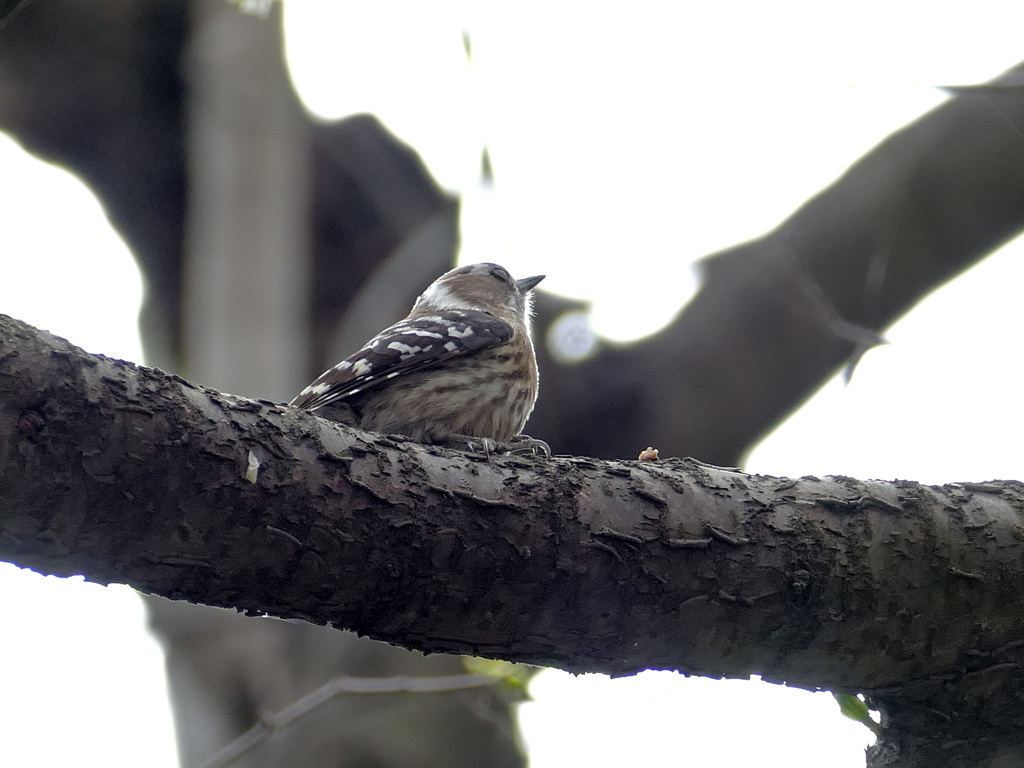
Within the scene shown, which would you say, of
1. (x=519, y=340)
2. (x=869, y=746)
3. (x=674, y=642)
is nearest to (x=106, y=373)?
(x=674, y=642)

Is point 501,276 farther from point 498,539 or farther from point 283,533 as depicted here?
point 283,533

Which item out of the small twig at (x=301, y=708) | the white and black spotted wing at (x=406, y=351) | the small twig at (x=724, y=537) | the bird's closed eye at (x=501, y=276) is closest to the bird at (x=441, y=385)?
the white and black spotted wing at (x=406, y=351)

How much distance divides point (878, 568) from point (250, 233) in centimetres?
590

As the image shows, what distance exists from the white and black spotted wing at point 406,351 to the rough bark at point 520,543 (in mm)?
1794

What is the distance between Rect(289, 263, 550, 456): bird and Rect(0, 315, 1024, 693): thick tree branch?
54.4 inches

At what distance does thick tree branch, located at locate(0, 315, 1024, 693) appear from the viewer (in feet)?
6.82

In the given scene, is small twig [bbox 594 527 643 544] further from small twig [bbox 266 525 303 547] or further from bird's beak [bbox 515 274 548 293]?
bird's beak [bbox 515 274 548 293]

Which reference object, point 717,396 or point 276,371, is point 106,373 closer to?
point 276,371

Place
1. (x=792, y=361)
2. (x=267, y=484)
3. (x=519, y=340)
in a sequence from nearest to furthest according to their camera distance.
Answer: (x=267, y=484) < (x=519, y=340) < (x=792, y=361)

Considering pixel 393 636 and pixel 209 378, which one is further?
pixel 209 378

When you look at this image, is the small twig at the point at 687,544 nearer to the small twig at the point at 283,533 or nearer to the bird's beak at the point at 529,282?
the small twig at the point at 283,533

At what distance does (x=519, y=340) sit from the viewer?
17.4 ft

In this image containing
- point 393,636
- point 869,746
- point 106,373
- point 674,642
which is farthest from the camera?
point 869,746

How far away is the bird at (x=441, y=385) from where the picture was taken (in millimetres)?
4457
